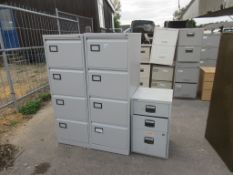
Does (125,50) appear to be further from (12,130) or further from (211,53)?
(211,53)

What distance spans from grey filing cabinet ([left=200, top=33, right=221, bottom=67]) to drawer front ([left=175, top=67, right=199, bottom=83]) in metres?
0.86

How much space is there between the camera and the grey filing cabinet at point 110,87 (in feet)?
5.57

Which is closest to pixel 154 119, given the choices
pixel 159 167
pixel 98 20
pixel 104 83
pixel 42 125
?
pixel 159 167

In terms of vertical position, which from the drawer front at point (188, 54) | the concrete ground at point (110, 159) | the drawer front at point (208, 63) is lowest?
the concrete ground at point (110, 159)

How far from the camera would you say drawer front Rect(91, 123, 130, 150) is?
196 centimetres

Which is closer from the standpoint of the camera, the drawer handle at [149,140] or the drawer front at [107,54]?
the drawer front at [107,54]

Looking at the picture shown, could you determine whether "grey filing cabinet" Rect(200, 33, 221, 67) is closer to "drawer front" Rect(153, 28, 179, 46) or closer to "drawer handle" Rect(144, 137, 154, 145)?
"drawer front" Rect(153, 28, 179, 46)

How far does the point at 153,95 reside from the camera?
6.44 feet

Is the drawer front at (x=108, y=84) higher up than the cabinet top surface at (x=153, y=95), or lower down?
higher up

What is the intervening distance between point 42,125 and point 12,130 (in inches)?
16.1

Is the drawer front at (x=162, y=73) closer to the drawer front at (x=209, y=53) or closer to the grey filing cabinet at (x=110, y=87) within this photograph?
the drawer front at (x=209, y=53)

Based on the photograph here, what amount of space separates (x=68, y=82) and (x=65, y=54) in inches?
12.1

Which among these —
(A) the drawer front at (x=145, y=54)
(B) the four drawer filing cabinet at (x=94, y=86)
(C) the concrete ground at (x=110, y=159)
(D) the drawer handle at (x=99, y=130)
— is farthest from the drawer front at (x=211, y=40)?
(D) the drawer handle at (x=99, y=130)

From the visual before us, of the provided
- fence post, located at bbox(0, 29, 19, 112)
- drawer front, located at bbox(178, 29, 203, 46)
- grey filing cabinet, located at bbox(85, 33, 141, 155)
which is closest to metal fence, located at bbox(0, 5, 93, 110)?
fence post, located at bbox(0, 29, 19, 112)
